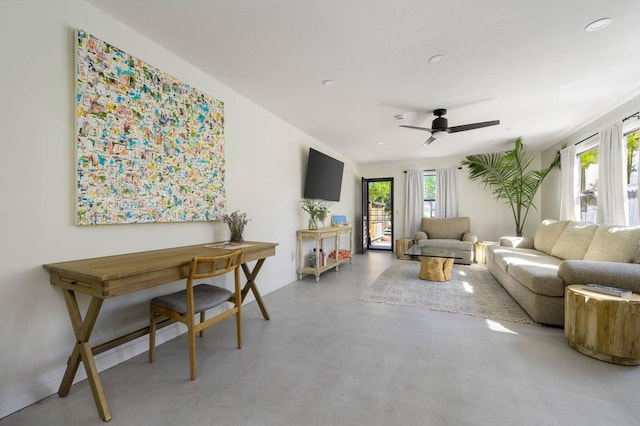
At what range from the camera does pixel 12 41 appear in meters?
1.40

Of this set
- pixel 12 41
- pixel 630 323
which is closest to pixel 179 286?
pixel 12 41

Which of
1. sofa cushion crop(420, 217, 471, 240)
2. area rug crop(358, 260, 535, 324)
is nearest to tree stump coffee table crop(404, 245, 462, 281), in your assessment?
area rug crop(358, 260, 535, 324)

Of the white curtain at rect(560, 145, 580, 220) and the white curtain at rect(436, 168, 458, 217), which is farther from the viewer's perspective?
the white curtain at rect(436, 168, 458, 217)

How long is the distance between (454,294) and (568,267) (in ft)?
4.24

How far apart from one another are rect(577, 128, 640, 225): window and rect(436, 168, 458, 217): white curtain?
2305 millimetres

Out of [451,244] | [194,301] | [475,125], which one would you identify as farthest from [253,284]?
[451,244]

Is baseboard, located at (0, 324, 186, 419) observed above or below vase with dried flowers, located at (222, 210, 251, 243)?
below

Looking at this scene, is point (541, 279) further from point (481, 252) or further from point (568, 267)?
point (481, 252)

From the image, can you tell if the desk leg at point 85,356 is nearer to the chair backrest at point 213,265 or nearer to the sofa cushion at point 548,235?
the chair backrest at point 213,265

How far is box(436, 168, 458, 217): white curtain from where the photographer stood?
6.30 meters

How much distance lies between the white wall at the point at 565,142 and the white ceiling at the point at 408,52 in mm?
123

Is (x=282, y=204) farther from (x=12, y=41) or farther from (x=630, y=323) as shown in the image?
(x=630, y=323)

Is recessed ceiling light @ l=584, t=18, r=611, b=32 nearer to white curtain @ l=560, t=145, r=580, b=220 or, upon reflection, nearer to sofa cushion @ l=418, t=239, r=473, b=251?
white curtain @ l=560, t=145, r=580, b=220

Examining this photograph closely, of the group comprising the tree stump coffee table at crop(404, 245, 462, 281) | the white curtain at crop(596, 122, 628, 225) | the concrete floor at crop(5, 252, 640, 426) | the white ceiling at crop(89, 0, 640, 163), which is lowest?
the concrete floor at crop(5, 252, 640, 426)
